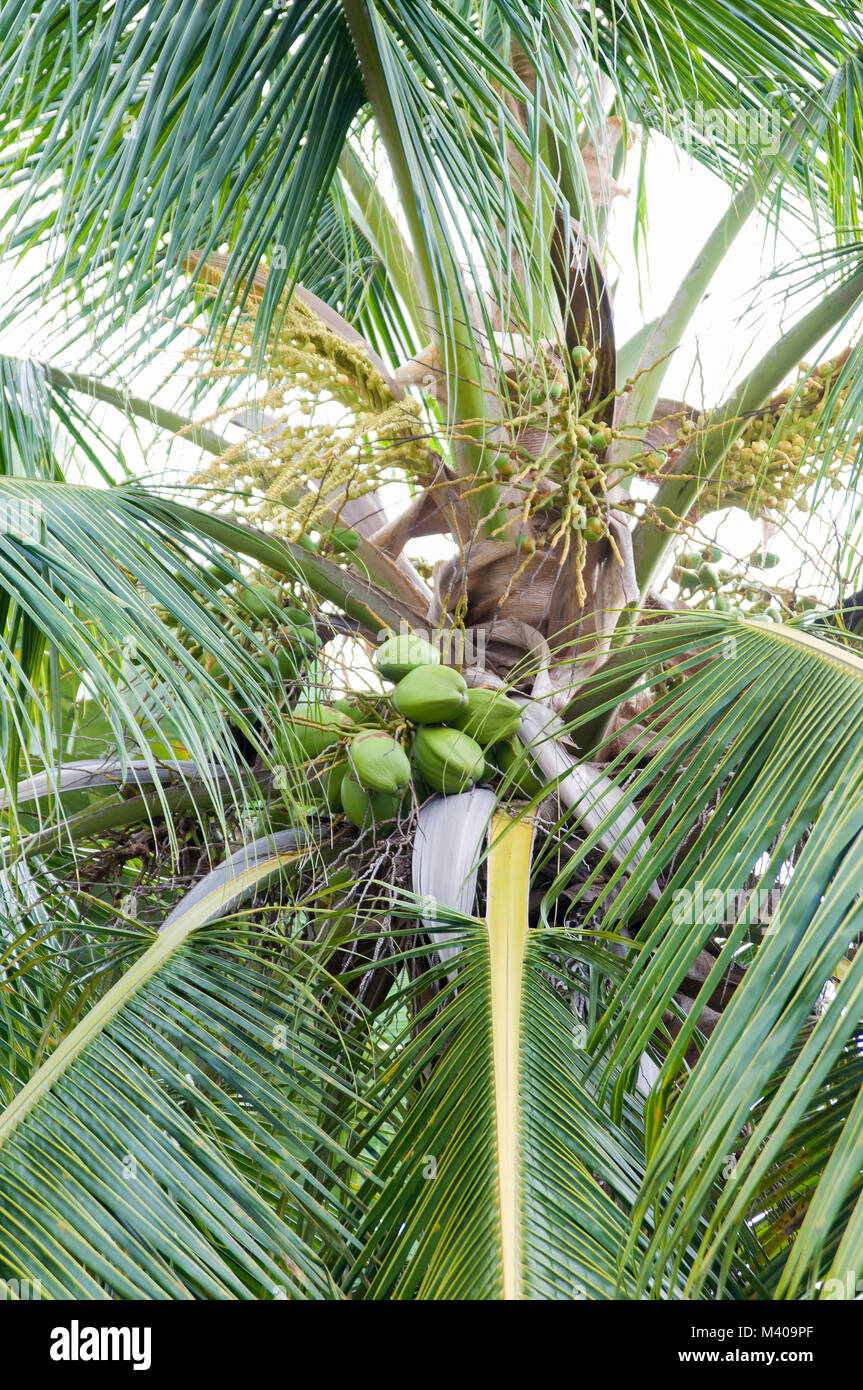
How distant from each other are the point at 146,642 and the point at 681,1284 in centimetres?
94

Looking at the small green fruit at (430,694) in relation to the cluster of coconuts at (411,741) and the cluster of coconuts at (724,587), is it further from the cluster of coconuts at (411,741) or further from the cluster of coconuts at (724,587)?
the cluster of coconuts at (724,587)

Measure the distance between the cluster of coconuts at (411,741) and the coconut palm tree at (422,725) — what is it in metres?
A: 0.01

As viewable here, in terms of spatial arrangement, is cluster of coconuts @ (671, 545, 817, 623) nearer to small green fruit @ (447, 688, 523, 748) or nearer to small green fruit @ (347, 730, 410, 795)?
small green fruit @ (447, 688, 523, 748)

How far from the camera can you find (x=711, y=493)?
205cm

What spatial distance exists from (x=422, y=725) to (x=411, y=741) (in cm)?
3

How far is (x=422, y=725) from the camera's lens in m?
1.80

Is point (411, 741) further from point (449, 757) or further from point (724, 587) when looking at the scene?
point (724, 587)

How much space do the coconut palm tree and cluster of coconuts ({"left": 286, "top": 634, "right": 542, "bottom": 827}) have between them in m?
0.01

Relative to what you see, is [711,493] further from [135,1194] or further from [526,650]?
[135,1194]

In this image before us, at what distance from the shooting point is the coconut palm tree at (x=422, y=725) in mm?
1119

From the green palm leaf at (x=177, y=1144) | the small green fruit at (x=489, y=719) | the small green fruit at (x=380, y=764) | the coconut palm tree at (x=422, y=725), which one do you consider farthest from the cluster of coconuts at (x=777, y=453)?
the green palm leaf at (x=177, y=1144)

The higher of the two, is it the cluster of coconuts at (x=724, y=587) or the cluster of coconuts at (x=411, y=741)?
the cluster of coconuts at (x=724, y=587)

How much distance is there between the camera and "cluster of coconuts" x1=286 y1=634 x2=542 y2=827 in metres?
1.72

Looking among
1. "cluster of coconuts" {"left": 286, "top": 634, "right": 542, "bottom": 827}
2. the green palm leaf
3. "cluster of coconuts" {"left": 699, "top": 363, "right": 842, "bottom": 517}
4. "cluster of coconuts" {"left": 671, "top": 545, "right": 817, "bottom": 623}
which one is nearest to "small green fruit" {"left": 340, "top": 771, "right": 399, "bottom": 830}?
"cluster of coconuts" {"left": 286, "top": 634, "right": 542, "bottom": 827}
